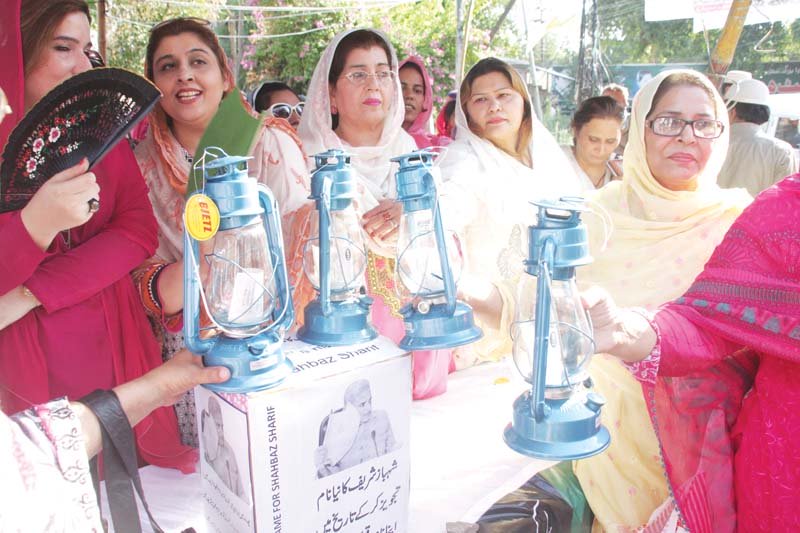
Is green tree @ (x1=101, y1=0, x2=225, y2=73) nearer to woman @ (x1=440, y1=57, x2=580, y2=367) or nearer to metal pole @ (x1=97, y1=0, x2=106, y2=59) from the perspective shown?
metal pole @ (x1=97, y1=0, x2=106, y2=59)

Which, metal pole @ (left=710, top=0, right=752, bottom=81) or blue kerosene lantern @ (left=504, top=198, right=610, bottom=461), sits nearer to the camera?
blue kerosene lantern @ (left=504, top=198, right=610, bottom=461)

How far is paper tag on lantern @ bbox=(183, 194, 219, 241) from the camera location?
34.2 inches

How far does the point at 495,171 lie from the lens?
244 cm

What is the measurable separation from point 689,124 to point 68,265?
65.0 inches

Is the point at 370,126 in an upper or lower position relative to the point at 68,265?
upper

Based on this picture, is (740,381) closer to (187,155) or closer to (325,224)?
(325,224)

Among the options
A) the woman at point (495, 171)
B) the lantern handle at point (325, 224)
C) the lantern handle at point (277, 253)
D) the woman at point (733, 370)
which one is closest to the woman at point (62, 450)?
the lantern handle at point (277, 253)

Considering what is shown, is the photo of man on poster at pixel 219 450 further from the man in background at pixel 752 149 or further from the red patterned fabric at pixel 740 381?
the man in background at pixel 752 149

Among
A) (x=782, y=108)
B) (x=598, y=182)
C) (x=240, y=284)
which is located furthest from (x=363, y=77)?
(x=782, y=108)

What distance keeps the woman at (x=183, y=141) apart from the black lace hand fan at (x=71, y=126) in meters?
0.50

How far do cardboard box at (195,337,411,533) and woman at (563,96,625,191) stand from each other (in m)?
2.45

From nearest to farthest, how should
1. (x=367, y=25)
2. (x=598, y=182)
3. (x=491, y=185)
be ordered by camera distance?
(x=491, y=185), (x=598, y=182), (x=367, y=25)

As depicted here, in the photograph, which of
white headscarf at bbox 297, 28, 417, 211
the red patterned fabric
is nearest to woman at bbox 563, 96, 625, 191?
white headscarf at bbox 297, 28, 417, 211

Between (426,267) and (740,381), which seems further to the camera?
(740,381)
